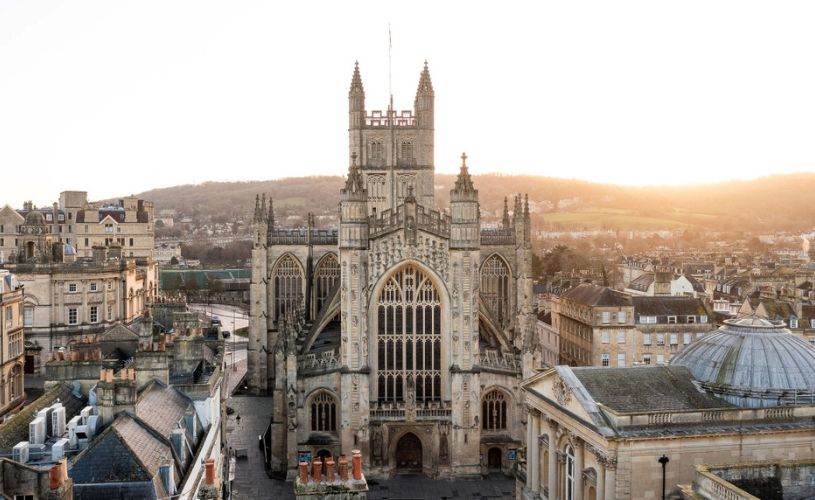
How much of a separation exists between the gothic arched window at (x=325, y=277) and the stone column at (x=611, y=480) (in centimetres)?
3336

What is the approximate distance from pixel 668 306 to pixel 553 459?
107 feet

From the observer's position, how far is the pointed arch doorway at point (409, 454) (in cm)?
4138

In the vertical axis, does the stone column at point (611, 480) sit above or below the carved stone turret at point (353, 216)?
below

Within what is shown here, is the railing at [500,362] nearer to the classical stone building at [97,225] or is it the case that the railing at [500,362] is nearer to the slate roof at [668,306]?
the slate roof at [668,306]

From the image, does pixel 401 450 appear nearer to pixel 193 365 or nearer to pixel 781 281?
pixel 193 365

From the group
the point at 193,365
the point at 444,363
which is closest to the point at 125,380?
the point at 193,365

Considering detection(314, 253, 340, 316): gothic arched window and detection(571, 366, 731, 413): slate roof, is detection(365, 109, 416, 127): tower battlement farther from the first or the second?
detection(571, 366, 731, 413): slate roof

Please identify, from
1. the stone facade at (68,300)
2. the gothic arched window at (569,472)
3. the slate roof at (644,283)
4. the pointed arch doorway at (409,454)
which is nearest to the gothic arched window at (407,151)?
the pointed arch doorway at (409,454)

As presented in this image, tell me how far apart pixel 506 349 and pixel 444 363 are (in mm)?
4490

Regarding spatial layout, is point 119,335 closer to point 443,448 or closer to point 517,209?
point 443,448

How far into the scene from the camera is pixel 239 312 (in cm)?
10838

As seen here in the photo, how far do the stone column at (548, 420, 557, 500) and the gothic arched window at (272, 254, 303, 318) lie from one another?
2978 cm

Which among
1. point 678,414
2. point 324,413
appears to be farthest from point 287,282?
point 678,414

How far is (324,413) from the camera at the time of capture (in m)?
41.2
